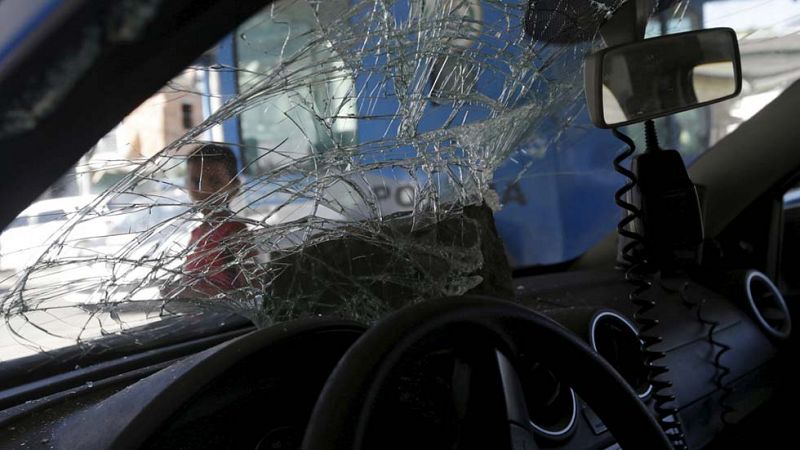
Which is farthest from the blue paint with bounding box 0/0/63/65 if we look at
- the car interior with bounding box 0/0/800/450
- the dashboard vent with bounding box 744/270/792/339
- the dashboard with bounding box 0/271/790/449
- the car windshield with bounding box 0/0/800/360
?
the dashboard vent with bounding box 744/270/792/339

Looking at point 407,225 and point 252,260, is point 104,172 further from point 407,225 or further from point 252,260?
point 407,225

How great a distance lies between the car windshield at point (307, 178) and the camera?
1.49m

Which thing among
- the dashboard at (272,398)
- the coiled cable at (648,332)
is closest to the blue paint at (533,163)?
the coiled cable at (648,332)

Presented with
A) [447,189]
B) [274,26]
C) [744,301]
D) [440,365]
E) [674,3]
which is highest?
[674,3]

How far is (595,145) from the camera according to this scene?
3.24 meters

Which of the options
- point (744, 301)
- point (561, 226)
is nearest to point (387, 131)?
point (744, 301)

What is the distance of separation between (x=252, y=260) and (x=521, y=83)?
0.76 m

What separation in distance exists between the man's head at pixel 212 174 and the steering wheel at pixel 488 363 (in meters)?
0.48

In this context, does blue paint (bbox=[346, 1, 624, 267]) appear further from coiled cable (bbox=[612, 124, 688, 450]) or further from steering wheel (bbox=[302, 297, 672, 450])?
steering wheel (bbox=[302, 297, 672, 450])

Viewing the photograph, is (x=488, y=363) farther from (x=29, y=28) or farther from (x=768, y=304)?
(x=768, y=304)

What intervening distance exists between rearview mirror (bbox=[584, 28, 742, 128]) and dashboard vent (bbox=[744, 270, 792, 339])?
1166 mm

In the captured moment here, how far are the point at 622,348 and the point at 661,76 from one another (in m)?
0.79

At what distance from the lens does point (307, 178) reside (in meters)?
1.78

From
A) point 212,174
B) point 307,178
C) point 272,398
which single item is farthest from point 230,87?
point 272,398
